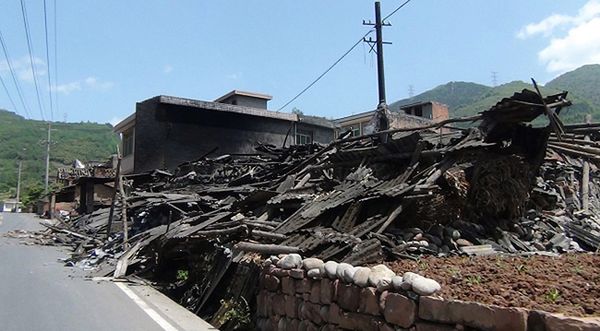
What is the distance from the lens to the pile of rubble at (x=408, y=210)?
30.0 feet

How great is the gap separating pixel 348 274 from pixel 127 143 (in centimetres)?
3046

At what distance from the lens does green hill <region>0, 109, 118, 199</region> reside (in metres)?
110

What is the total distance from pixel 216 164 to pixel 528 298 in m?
20.4

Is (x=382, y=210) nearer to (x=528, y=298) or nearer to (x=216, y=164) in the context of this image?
(x=528, y=298)

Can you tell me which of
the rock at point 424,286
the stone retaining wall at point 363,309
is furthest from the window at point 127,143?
the rock at point 424,286

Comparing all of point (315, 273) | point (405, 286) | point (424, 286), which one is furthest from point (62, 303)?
point (424, 286)

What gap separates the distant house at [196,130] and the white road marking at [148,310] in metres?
17.3

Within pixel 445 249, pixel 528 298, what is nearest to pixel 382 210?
pixel 445 249

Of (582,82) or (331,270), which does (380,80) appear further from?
(582,82)

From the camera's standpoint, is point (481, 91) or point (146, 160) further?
point (481, 91)

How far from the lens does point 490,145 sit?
1043 cm

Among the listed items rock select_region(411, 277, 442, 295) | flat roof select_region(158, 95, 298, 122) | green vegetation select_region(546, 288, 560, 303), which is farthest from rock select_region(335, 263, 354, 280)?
flat roof select_region(158, 95, 298, 122)

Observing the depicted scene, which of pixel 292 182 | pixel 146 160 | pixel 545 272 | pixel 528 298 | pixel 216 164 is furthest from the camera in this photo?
pixel 146 160

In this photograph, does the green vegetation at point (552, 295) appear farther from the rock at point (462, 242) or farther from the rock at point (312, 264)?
the rock at point (462, 242)
